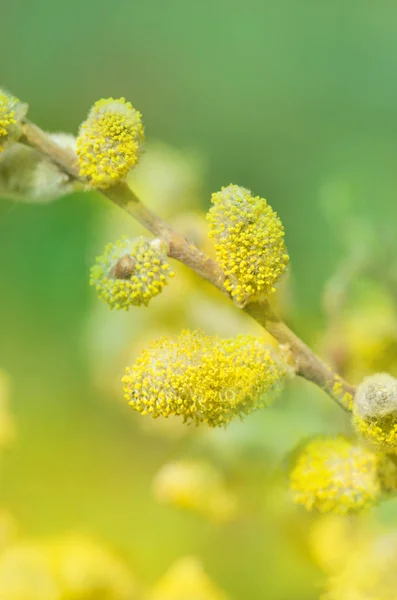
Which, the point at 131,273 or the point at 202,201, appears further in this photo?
the point at 202,201

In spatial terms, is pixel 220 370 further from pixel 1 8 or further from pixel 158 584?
pixel 1 8

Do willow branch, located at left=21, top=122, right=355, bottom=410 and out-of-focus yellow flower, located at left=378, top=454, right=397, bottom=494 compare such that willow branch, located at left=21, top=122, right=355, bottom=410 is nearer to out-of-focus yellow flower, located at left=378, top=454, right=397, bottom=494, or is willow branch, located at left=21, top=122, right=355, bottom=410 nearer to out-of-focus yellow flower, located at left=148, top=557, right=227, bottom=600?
Answer: out-of-focus yellow flower, located at left=378, top=454, right=397, bottom=494

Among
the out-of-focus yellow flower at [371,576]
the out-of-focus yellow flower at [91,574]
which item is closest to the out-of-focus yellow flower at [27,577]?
the out-of-focus yellow flower at [91,574]

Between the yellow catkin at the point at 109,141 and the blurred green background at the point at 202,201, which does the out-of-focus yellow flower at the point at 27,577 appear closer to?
the blurred green background at the point at 202,201

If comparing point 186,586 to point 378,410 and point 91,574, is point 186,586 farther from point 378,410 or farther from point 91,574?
point 378,410

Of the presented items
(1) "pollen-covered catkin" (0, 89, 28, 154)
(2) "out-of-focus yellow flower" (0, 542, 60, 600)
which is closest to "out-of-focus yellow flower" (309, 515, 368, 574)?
(2) "out-of-focus yellow flower" (0, 542, 60, 600)

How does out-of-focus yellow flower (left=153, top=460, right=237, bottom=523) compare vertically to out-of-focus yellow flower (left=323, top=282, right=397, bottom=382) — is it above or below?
below

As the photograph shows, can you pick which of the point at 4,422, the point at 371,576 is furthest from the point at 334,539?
the point at 4,422
